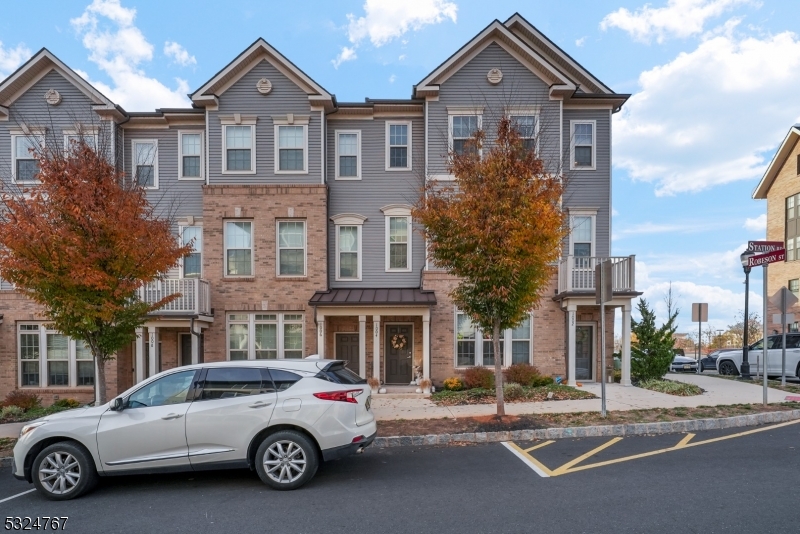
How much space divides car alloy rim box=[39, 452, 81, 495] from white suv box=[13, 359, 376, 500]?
10 mm

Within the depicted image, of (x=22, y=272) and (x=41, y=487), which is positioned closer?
(x=41, y=487)

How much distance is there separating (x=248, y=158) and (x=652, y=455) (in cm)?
1388

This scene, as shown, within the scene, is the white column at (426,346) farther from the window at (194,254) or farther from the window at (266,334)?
the window at (194,254)

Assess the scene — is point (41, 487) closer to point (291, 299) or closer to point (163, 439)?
point (163, 439)

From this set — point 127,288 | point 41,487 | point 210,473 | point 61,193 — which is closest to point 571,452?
point 210,473

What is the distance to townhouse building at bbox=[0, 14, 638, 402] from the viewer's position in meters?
15.5

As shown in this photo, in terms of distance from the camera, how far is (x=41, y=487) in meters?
5.98

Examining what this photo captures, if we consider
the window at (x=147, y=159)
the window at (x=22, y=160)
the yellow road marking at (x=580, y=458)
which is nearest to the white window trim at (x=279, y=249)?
the window at (x=147, y=159)

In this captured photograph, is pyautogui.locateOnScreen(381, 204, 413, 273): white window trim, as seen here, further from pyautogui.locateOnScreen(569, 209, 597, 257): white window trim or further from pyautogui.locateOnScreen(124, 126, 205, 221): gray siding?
pyautogui.locateOnScreen(124, 126, 205, 221): gray siding

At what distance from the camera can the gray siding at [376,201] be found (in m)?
16.3

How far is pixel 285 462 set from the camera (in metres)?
6.07

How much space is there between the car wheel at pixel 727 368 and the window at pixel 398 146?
1465 cm

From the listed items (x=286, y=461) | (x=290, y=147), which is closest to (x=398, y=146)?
(x=290, y=147)

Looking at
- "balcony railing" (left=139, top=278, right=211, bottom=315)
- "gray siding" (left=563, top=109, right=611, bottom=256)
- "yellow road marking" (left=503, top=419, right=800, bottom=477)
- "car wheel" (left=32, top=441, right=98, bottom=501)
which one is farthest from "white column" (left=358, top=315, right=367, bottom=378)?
"car wheel" (left=32, top=441, right=98, bottom=501)
